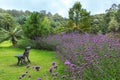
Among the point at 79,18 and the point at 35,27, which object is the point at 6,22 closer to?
the point at 79,18

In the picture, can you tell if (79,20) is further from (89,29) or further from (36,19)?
(36,19)

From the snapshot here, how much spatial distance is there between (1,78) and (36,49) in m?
9.69

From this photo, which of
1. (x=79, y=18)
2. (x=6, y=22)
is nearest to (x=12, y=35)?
(x=79, y=18)

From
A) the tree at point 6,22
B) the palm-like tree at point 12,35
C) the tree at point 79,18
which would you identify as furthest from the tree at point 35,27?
the tree at point 6,22

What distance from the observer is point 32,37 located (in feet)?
62.7

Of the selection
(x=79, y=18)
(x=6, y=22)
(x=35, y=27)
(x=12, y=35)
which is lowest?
(x=12, y=35)

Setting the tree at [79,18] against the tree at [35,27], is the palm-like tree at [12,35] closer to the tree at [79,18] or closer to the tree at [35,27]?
the tree at [35,27]

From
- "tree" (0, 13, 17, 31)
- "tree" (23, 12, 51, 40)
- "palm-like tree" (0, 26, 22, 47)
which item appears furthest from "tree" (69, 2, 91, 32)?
"tree" (0, 13, 17, 31)

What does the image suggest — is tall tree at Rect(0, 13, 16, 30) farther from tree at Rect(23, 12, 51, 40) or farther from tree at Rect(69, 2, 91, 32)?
tree at Rect(23, 12, 51, 40)

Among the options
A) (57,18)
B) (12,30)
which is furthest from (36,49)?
(57,18)

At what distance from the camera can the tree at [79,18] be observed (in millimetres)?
22297

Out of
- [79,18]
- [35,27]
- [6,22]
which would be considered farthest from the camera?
[6,22]

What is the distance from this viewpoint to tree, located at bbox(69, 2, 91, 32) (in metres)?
22.3

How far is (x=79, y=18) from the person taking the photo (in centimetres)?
2306
